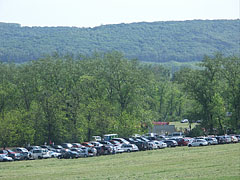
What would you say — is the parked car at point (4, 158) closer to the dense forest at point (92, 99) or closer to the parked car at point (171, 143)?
the dense forest at point (92, 99)

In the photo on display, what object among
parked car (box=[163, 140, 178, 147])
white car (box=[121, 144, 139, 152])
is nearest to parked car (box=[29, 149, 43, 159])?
white car (box=[121, 144, 139, 152])

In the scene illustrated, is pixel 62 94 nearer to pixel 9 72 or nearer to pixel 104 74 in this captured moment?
pixel 104 74

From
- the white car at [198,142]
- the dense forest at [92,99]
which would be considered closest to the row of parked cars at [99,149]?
the white car at [198,142]

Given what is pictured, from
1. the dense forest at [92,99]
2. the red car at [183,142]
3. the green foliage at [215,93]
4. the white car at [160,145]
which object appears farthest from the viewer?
the green foliage at [215,93]

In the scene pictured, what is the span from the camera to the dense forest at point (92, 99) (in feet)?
262

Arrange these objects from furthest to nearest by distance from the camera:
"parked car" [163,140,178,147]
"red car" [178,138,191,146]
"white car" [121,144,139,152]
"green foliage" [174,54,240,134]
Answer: "green foliage" [174,54,240,134], "red car" [178,138,191,146], "parked car" [163,140,178,147], "white car" [121,144,139,152]

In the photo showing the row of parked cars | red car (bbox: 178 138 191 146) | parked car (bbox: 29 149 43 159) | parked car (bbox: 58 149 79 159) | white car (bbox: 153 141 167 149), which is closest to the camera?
parked car (bbox: 58 149 79 159)

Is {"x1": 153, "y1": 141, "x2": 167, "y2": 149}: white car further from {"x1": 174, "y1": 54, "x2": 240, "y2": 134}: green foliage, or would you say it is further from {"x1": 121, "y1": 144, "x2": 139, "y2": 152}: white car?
{"x1": 174, "y1": 54, "x2": 240, "y2": 134}: green foliage

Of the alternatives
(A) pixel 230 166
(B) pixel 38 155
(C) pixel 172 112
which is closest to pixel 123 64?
(B) pixel 38 155

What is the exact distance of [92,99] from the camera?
87.6m

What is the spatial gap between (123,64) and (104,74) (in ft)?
15.6

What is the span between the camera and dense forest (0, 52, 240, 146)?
79.9 metres

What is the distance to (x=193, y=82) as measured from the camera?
3506 inches

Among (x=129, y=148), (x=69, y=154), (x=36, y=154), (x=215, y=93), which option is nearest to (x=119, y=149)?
(x=129, y=148)
